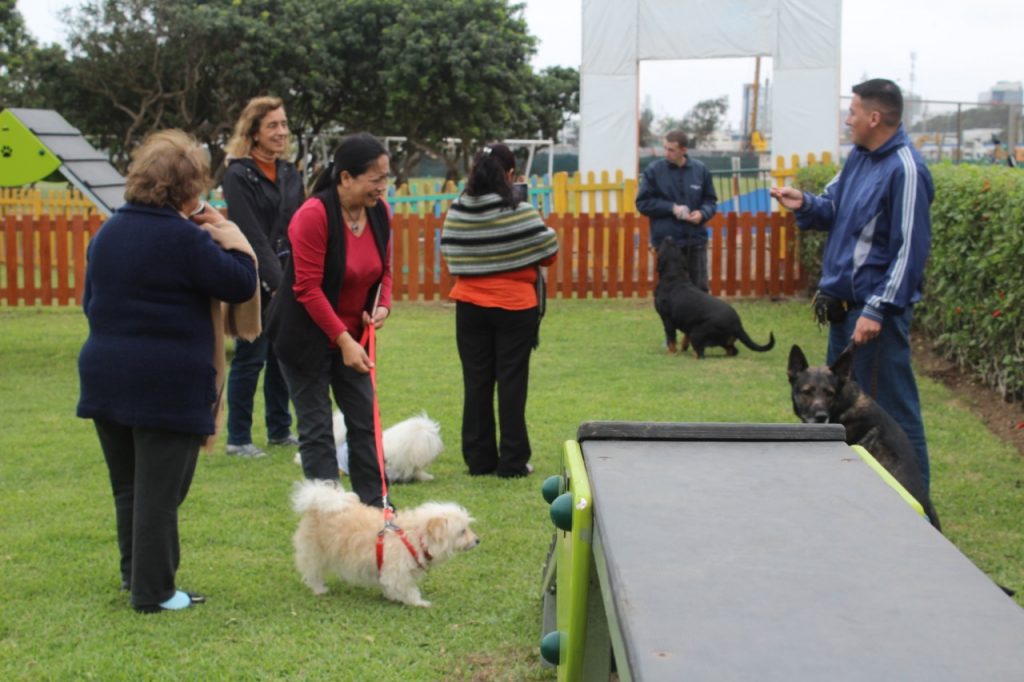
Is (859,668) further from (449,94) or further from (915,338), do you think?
(449,94)

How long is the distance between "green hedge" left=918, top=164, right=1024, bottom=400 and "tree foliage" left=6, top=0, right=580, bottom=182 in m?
22.4

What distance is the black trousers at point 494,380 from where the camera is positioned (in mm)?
6594

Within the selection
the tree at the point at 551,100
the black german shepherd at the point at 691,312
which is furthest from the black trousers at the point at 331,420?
the tree at the point at 551,100

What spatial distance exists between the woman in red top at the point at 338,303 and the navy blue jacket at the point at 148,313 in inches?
31.6

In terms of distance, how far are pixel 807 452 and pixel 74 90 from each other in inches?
1160

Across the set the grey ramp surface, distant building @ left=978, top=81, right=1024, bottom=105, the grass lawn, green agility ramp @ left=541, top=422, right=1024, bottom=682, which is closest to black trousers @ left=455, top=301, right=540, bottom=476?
the grass lawn

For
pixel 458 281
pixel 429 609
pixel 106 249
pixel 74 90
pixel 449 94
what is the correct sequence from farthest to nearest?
pixel 449 94 → pixel 74 90 → pixel 458 281 → pixel 429 609 → pixel 106 249

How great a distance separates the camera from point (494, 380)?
6.86 meters

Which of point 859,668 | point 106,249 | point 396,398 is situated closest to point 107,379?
point 106,249

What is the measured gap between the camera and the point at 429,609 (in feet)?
15.4

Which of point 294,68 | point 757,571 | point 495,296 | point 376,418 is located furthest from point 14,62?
point 757,571

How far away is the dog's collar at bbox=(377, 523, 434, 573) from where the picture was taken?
182 inches

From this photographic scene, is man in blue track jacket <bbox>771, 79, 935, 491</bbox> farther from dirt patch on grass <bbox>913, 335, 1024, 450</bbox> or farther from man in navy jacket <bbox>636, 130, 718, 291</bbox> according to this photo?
man in navy jacket <bbox>636, 130, 718, 291</bbox>

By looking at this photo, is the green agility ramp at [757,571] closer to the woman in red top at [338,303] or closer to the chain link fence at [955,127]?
the woman in red top at [338,303]
